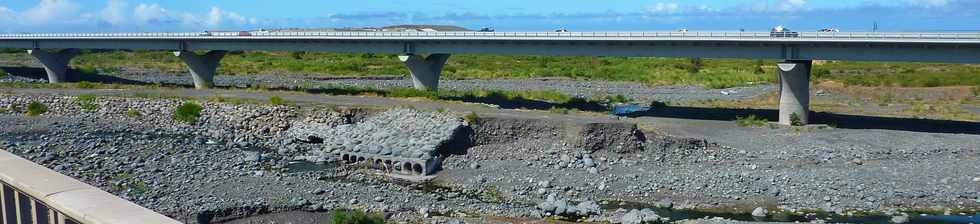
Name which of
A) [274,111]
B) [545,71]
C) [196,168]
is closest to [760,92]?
[545,71]

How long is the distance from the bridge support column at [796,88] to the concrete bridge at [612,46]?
0.16 feet

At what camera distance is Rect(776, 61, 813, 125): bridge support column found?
4194 cm

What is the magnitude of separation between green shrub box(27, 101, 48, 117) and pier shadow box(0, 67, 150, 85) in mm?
23227

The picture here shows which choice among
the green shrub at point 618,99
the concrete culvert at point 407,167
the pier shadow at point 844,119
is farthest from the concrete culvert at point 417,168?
the green shrub at point 618,99

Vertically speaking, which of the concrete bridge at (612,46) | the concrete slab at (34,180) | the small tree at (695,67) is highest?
the concrete bridge at (612,46)

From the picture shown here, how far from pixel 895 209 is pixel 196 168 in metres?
23.5

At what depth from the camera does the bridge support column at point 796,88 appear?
41.9 meters

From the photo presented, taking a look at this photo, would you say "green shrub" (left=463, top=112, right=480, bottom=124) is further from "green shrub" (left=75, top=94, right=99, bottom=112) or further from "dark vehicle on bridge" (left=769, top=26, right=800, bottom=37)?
"green shrub" (left=75, top=94, right=99, bottom=112)

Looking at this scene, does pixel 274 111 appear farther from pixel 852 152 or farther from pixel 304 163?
pixel 852 152

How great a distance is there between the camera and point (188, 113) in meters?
47.1

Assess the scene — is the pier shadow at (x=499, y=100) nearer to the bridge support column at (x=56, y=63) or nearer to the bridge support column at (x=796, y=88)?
the bridge support column at (x=796, y=88)

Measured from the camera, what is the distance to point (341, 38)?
56.5m

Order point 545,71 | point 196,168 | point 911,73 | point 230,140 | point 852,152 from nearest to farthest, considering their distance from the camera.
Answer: point 196,168, point 852,152, point 230,140, point 911,73, point 545,71

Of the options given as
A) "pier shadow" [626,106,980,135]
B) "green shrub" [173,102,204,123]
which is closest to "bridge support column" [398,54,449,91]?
"green shrub" [173,102,204,123]
